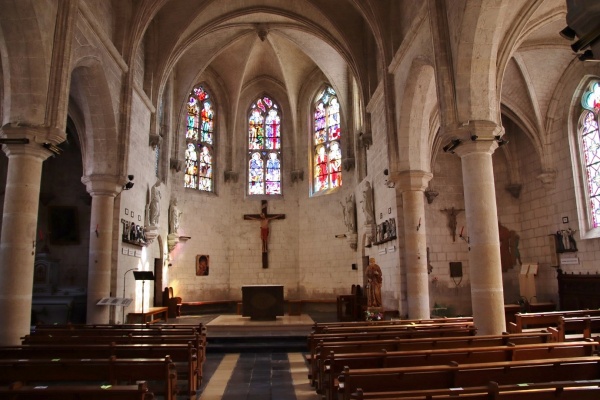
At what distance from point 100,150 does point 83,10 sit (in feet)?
13.6

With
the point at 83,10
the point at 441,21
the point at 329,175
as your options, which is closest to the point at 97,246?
the point at 83,10

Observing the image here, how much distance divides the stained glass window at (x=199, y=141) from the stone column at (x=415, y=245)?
12.2 m

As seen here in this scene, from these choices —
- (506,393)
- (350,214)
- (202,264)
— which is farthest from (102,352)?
(202,264)

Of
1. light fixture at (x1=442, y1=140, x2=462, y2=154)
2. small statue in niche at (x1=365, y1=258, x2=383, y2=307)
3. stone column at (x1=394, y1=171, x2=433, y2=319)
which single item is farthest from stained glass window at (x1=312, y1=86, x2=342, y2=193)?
light fixture at (x1=442, y1=140, x2=462, y2=154)

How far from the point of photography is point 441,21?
35.0ft

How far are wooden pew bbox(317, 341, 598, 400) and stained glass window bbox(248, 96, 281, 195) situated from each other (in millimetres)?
19194

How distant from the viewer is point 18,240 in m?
9.27

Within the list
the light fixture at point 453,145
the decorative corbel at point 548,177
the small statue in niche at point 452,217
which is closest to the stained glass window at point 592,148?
the decorative corbel at point 548,177

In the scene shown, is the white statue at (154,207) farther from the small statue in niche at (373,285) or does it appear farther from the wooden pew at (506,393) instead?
the wooden pew at (506,393)

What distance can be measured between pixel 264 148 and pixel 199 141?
3.47m

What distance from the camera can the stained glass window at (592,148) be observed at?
1536cm

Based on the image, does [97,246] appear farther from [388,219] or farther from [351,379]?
[351,379]

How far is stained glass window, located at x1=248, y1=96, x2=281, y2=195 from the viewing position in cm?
2500

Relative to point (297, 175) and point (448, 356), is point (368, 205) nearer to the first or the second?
point (297, 175)
